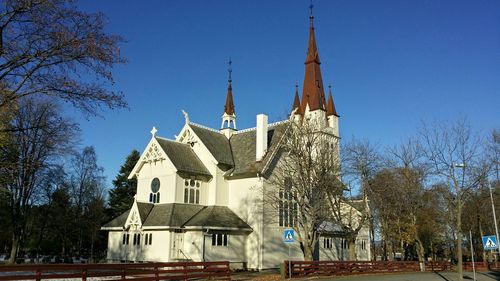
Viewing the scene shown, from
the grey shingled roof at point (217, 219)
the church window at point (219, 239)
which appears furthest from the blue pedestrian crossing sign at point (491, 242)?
the church window at point (219, 239)

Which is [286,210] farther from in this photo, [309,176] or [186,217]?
[186,217]

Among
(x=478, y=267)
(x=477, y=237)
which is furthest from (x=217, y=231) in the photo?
(x=477, y=237)

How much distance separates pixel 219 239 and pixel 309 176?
844cm

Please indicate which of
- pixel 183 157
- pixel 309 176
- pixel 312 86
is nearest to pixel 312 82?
pixel 312 86

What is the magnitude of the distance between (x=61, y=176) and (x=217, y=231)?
81.5 ft

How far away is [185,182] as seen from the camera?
113ft

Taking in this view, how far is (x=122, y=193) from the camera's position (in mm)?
57219

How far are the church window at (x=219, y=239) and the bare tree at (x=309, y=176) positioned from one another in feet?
13.8

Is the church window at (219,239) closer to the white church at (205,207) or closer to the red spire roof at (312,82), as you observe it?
the white church at (205,207)

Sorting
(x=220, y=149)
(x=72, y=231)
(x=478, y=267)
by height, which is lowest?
(x=478, y=267)

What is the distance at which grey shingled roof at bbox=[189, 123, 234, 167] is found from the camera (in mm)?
36281

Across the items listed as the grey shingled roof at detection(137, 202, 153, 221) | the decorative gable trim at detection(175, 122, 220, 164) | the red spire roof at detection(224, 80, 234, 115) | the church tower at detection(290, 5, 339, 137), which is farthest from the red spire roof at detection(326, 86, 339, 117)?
the grey shingled roof at detection(137, 202, 153, 221)

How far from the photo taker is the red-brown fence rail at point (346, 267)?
85.4 feet

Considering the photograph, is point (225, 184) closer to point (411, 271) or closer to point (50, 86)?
point (411, 271)
